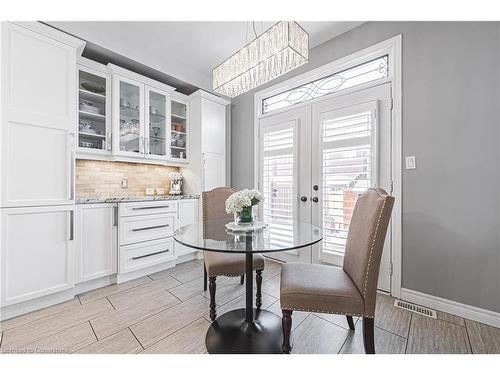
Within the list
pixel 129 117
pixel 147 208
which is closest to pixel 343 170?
pixel 147 208

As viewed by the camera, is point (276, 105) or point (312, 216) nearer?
point (312, 216)

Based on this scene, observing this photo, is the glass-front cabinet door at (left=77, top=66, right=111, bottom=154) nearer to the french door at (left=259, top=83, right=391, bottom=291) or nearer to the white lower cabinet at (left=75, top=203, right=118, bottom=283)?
the white lower cabinet at (left=75, top=203, right=118, bottom=283)

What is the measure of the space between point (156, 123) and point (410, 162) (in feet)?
9.96

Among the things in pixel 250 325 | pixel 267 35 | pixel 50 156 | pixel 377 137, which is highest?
pixel 267 35

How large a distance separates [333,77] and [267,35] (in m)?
1.43

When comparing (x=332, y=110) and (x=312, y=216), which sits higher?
(x=332, y=110)

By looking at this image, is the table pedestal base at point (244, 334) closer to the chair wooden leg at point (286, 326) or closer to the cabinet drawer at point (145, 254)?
the chair wooden leg at point (286, 326)

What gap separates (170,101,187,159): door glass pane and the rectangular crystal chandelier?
1.77 metres

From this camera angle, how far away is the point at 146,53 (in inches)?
114

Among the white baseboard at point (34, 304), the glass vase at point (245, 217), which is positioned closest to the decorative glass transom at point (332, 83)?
the glass vase at point (245, 217)

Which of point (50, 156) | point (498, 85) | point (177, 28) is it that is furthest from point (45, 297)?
point (498, 85)

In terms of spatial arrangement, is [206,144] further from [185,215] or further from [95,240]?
[95,240]
